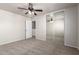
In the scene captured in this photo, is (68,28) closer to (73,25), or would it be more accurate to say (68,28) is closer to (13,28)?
(73,25)

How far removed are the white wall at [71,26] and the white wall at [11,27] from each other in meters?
4.12

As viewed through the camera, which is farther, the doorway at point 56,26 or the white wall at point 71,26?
the doorway at point 56,26

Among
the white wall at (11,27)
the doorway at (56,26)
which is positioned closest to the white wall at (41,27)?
the doorway at (56,26)

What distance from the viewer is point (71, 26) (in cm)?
385

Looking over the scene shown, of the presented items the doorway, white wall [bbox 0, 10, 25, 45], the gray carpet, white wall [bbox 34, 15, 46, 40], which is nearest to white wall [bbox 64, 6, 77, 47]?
the gray carpet

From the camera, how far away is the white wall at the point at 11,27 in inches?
176

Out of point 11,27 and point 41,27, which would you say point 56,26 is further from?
point 11,27

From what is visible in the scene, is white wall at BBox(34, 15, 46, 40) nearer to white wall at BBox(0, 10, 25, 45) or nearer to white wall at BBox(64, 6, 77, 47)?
white wall at BBox(0, 10, 25, 45)

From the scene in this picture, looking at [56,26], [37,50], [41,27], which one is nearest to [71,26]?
[37,50]

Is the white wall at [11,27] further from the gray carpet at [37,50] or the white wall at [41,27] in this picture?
the white wall at [41,27]

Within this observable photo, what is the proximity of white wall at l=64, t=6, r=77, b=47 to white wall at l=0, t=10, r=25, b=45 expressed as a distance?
162 inches

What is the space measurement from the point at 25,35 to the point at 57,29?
12.1 feet

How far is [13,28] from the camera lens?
5.24 metres

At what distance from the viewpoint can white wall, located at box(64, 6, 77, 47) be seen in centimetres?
369
